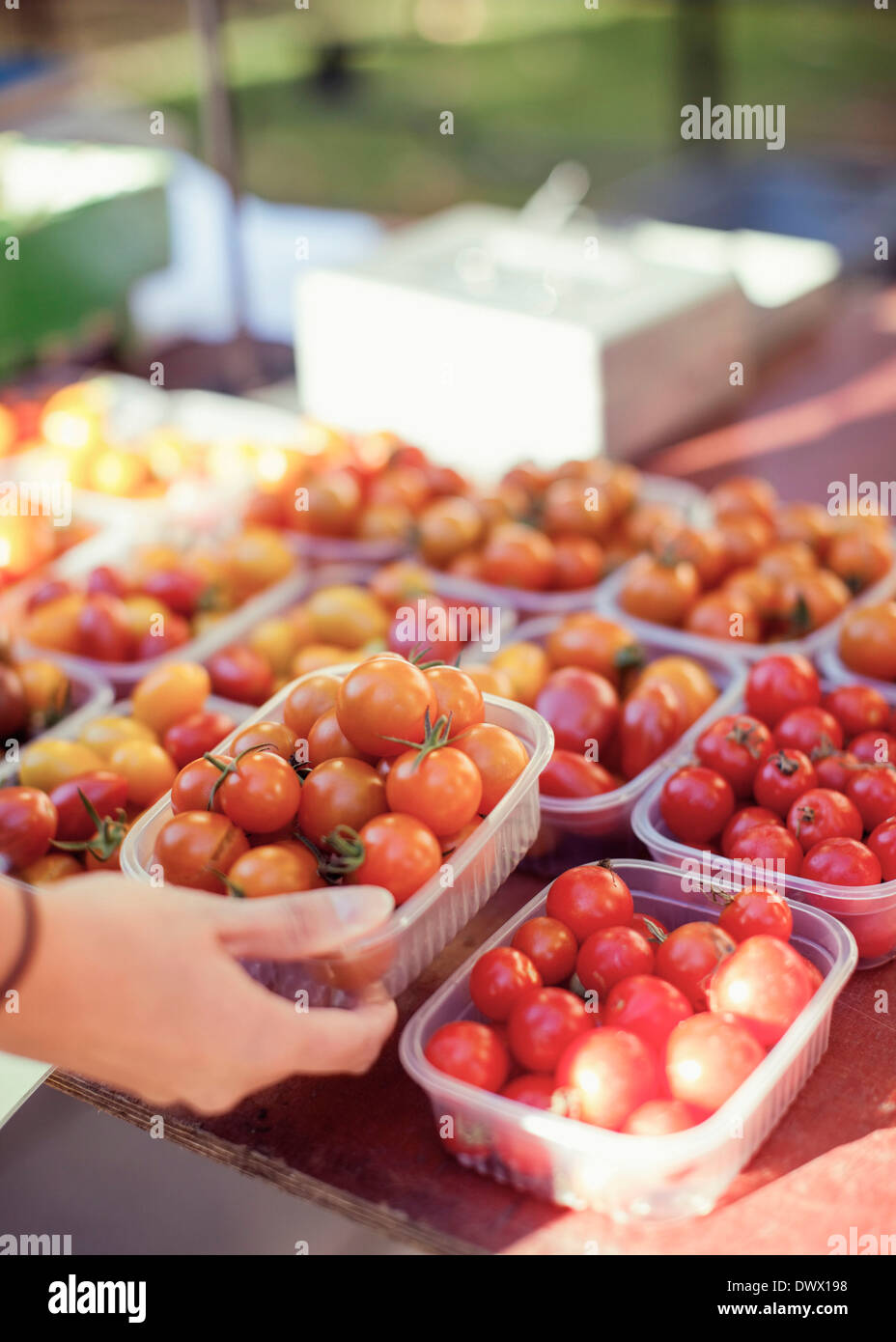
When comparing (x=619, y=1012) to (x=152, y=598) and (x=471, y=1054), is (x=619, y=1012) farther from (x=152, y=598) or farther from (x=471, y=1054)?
(x=152, y=598)

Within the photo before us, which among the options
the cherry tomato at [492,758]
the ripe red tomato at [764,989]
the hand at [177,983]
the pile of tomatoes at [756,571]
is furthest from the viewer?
the pile of tomatoes at [756,571]

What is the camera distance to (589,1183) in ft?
4.04

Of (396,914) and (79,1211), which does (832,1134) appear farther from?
(79,1211)

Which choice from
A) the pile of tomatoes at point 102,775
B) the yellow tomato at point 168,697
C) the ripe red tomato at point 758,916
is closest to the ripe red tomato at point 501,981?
the ripe red tomato at point 758,916

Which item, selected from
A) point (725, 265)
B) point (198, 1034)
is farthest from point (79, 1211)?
point (725, 265)

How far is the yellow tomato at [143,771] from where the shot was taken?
5.50 ft

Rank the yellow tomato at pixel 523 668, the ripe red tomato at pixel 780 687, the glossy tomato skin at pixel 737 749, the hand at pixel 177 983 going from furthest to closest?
the yellow tomato at pixel 523 668
the ripe red tomato at pixel 780 687
the glossy tomato skin at pixel 737 749
the hand at pixel 177 983

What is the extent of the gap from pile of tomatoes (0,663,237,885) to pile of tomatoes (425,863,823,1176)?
0.46 m

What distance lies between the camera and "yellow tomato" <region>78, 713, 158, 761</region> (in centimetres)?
175

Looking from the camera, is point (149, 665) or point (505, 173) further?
point (505, 173)

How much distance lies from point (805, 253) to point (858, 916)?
250cm

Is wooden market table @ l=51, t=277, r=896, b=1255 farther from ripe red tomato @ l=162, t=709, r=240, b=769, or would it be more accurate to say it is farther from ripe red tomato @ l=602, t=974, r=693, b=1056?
ripe red tomato @ l=162, t=709, r=240, b=769

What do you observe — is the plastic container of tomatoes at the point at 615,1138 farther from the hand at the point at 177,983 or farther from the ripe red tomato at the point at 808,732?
the ripe red tomato at the point at 808,732

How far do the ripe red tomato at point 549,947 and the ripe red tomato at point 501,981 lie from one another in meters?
0.02
